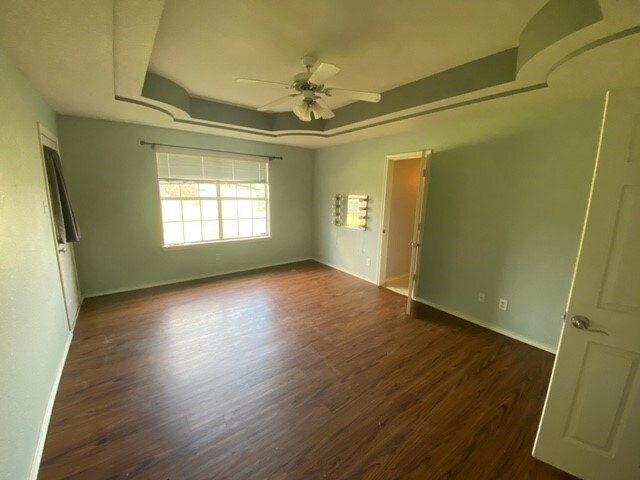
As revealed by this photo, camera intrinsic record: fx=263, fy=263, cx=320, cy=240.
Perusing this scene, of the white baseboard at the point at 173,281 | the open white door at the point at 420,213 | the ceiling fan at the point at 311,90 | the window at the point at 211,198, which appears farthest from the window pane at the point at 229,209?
the open white door at the point at 420,213

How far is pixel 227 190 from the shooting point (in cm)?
457

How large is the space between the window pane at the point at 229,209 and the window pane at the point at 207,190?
0.71 ft

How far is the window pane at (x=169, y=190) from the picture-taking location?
13.1ft

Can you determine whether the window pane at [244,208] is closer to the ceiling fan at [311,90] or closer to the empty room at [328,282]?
the empty room at [328,282]

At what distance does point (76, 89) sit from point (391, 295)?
13.9 feet

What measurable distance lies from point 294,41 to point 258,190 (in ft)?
10.3

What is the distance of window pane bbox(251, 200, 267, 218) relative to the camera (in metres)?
4.97

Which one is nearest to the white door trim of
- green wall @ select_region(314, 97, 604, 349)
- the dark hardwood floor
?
green wall @ select_region(314, 97, 604, 349)

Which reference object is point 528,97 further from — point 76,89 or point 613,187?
point 76,89

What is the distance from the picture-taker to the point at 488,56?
2.18 meters

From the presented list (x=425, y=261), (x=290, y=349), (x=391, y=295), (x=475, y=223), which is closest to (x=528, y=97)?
(x=475, y=223)

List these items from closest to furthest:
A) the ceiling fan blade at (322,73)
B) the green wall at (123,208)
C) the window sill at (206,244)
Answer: the ceiling fan blade at (322,73), the green wall at (123,208), the window sill at (206,244)

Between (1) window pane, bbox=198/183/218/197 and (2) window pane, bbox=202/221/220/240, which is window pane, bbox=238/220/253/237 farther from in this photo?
(1) window pane, bbox=198/183/218/197

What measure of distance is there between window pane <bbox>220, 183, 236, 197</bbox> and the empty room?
0.47 feet
